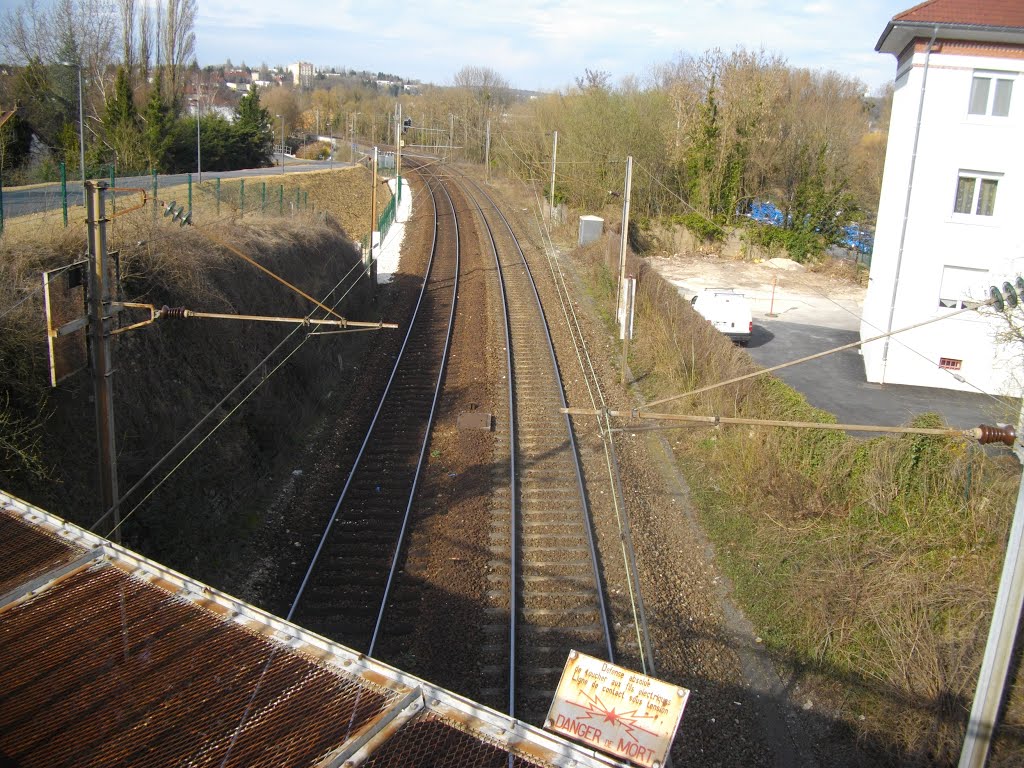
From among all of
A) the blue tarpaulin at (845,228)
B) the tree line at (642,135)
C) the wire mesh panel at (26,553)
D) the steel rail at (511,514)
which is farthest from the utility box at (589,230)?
the wire mesh panel at (26,553)

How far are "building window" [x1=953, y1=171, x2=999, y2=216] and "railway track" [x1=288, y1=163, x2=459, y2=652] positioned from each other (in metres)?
12.1

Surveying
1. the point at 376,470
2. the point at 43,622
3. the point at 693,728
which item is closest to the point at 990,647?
the point at 693,728

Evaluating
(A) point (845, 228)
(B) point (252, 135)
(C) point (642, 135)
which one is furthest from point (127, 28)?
(A) point (845, 228)

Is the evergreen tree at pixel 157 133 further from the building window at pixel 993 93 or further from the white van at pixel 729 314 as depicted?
the building window at pixel 993 93

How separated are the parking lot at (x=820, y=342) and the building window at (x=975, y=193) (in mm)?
4150

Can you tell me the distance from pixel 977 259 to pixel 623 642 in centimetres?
1479

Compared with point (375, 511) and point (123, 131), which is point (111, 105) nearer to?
point (123, 131)

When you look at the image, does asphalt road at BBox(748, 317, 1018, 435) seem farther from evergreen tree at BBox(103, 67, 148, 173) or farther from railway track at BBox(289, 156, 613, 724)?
evergreen tree at BBox(103, 67, 148, 173)

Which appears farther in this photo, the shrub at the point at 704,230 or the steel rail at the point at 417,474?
the shrub at the point at 704,230

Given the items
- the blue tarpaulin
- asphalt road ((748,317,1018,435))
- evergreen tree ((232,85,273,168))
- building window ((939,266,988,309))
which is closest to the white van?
asphalt road ((748,317,1018,435))

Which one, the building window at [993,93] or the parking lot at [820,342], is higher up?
the building window at [993,93]

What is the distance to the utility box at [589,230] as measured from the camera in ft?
102

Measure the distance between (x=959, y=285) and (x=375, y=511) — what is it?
1499 cm

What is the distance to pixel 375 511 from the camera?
11.0 metres
